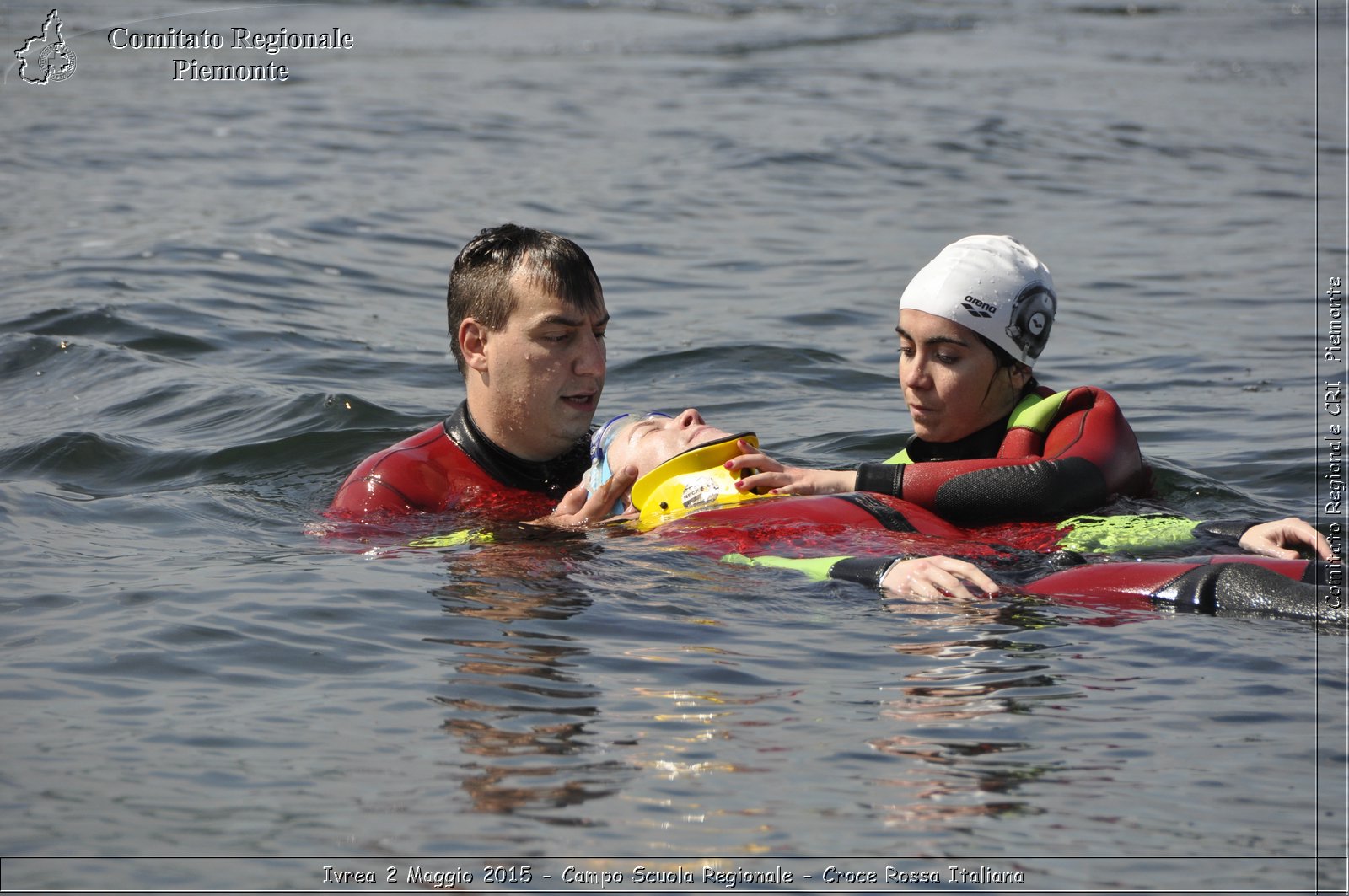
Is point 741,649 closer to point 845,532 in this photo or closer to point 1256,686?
point 845,532

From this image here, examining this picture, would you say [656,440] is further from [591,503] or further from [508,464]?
[508,464]

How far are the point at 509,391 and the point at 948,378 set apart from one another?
6.35ft

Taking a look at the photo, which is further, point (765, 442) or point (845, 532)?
point (765, 442)

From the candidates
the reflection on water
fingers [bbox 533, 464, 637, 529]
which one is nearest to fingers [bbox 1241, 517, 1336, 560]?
fingers [bbox 533, 464, 637, 529]

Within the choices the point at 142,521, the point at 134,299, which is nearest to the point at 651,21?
the point at 134,299

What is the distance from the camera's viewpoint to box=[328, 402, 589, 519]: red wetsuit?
6.94 m

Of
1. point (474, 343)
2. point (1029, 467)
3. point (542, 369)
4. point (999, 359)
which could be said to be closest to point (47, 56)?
point (474, 343)

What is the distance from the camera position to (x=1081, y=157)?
19.0m

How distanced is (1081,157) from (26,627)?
15821 millimetres

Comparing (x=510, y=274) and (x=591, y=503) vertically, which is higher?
(x=510, y=274)

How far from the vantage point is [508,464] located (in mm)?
7113

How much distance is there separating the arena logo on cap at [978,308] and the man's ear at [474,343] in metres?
2.12

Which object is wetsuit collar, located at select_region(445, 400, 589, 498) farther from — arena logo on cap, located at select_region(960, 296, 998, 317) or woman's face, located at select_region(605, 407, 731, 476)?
arena logo on cap, located at select_region(960, 296, 998, 317)

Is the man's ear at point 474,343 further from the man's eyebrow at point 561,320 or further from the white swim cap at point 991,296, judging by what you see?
the white swim cap at point 991,296
